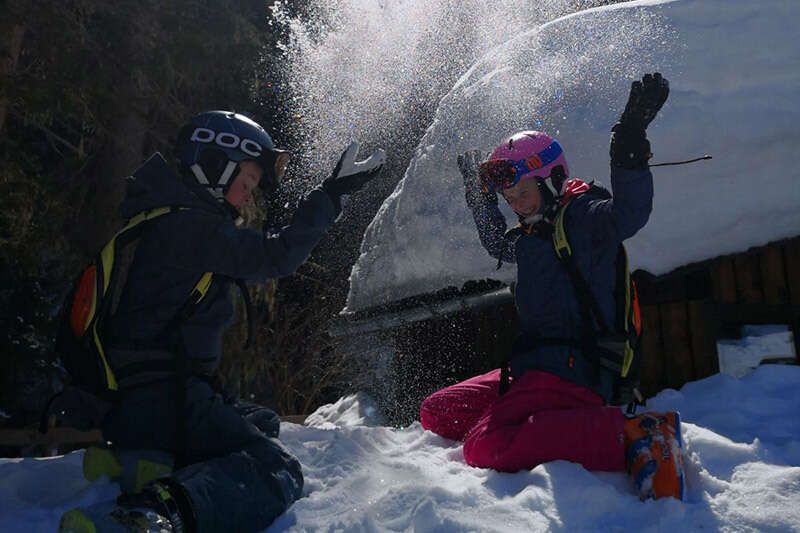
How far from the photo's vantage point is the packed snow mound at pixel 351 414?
8820mm

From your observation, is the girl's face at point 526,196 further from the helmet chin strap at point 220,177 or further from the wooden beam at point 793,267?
the wooden beam at point 793,267

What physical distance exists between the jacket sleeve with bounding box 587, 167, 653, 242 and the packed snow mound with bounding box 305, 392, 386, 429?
5.72m

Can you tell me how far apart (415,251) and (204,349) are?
152 inches

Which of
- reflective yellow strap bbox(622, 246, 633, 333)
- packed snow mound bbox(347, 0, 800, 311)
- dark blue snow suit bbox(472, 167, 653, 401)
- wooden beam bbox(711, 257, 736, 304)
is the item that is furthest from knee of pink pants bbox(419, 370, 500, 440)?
wooden beam bbox(711, 257, 736, 304)

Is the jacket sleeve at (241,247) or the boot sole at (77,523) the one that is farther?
the jacket sleeve at (241,247)

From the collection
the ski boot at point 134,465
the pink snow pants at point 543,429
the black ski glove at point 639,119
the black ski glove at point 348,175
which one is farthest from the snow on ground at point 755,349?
the ski boot at point 134,465

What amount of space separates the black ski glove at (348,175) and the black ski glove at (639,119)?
43.7 inches

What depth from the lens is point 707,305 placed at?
481cm

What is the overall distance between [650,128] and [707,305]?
1.49 metres

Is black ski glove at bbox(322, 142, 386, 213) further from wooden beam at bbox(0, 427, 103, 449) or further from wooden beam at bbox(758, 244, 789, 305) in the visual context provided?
wooden beam at bbox(0, 427, 103, 449)

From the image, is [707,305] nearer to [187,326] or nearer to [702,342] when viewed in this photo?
[702,342]

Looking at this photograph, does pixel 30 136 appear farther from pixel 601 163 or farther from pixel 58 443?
pixel 601 163

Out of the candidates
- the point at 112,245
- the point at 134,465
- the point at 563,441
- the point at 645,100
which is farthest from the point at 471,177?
the point at 134,465

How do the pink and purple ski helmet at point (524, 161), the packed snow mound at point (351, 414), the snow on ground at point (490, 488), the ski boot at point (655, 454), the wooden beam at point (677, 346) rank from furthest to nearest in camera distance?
the packed snow mound at point (351, 414) < the wooden beam at point (677, 346) < the pink and purple ski helmet at point (524, 161) < the ski boot at point (655, 454) < the snow on ground at point (490, 488)
